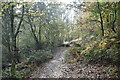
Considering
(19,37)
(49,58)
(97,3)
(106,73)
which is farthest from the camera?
(19,37)

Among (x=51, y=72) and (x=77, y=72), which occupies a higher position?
(x=77, y=72)

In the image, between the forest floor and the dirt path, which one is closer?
the forest floor

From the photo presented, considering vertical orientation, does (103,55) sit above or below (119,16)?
below

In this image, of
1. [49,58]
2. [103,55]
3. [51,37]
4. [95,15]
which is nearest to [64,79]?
[103,55]

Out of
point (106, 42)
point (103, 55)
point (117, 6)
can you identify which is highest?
point (117, 6)

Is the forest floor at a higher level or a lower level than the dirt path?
higher

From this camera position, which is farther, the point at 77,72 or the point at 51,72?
the point at 51,72

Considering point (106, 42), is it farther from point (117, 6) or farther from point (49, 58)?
point (49, 58)

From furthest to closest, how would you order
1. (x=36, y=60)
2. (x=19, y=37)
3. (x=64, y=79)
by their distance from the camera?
(x=19, y=37) → (x=36, y=60) → (x=64, y=79)

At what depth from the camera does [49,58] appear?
10547 millimetres

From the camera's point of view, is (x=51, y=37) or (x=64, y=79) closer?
(x=64, y=79)

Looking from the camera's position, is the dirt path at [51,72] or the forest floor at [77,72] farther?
the dirt path at [51,72]

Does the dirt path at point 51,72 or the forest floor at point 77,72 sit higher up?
the forest floor at point 77,72

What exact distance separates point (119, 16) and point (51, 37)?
1087cm
